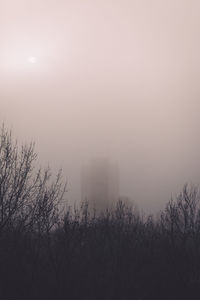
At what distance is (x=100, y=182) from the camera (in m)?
144

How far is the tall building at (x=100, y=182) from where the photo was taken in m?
141

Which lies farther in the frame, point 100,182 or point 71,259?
point 100,182

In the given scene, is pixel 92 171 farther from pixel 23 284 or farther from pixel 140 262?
pixel 23 284

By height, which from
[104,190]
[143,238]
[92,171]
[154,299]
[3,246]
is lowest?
[154,299]

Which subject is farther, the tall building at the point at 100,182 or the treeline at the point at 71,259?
the tall building at the point at 100,182

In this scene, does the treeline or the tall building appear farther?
the tall building

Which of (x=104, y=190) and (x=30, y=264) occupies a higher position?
(x=104, y=190)

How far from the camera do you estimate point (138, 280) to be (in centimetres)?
2436

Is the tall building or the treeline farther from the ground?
the tall building

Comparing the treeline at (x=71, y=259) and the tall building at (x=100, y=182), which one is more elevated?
the tall building at (x=100, y=182)

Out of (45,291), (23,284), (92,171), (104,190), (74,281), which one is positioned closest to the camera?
(23,284)

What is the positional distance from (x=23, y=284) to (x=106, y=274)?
312 inches

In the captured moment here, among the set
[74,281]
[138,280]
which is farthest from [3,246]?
[138,280]

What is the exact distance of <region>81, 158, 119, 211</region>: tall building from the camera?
461ft
